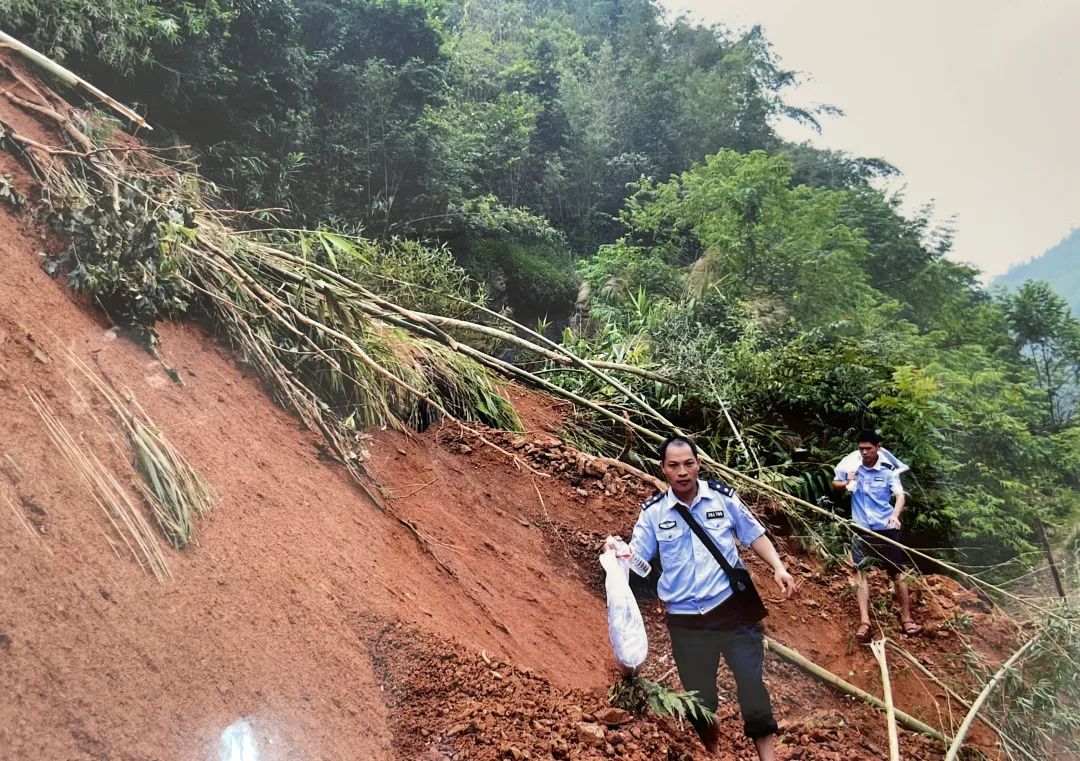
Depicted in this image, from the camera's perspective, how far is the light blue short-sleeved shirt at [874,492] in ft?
7.50

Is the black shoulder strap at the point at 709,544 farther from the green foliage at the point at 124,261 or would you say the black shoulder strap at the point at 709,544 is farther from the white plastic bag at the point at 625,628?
the green foliage at the point at 124,261

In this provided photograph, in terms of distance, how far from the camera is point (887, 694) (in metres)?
1.84

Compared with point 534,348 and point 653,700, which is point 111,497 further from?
point 534,348

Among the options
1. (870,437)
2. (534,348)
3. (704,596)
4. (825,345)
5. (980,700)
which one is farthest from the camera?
(825,345)

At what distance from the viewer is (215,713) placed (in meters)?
1.08

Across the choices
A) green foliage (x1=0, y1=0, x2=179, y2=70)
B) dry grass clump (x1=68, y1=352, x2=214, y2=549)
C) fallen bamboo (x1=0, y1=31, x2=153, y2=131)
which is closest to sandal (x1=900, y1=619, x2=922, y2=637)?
dry grass clump (x1=68, y1=352, x2=214, y2=549)

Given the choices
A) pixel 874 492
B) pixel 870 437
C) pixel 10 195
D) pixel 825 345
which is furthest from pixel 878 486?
pixel 10 195

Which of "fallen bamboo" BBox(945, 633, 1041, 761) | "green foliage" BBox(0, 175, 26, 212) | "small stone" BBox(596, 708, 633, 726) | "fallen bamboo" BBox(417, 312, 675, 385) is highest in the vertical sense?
"green foliage" BBox(0, 175, 26, 212)

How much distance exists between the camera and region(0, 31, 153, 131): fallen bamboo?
163cm

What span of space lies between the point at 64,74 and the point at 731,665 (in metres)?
2.09

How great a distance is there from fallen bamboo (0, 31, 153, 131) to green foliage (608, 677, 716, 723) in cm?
182

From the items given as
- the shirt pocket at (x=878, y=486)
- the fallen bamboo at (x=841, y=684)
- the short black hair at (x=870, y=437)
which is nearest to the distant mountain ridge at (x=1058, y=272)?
the short black hair at (x=870, y=437)

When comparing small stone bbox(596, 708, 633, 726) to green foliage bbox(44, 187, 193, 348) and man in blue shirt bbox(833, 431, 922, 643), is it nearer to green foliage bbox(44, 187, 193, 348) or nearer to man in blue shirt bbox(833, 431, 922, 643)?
man in blue shirt bbox(833, 431, 922, 643)

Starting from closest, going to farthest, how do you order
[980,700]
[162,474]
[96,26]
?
[162,474] → [96,26] → [980,700]
